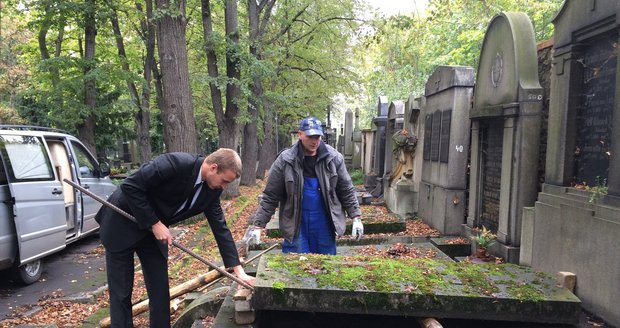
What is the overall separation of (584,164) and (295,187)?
9.53 feet

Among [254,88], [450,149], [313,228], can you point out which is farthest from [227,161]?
[254,88]

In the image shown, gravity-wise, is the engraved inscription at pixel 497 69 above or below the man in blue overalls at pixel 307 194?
above

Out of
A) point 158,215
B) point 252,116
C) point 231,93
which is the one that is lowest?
point 158,215

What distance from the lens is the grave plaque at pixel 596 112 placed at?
4145mm

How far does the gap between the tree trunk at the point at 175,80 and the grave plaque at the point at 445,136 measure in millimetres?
5517

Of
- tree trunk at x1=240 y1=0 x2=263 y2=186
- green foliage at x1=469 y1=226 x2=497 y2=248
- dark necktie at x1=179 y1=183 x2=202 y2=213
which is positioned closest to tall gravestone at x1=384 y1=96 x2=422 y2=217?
green foliage at x1=469 y1=226 x2=497 y2=248

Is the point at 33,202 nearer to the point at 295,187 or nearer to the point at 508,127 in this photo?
the point at 295,187

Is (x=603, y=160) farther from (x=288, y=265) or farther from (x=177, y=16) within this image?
(x=177, y=16)

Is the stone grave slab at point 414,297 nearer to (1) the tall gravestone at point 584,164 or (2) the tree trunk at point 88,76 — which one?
(1) the tall gravestone at point 584,164

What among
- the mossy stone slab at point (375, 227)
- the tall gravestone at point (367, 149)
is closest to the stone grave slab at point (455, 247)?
the mossy stone slab at point (375, 227)

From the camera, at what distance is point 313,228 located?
4.39m

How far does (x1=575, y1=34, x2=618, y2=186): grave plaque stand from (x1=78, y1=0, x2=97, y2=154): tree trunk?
37.5 feet

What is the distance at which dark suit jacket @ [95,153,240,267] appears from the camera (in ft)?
11.0

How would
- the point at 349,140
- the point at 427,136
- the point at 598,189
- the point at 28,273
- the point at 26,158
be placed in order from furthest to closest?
the point at 349,140 < the point at 427,136 < the point at 26,158 < the point at 28,273 < the point at 598,189
